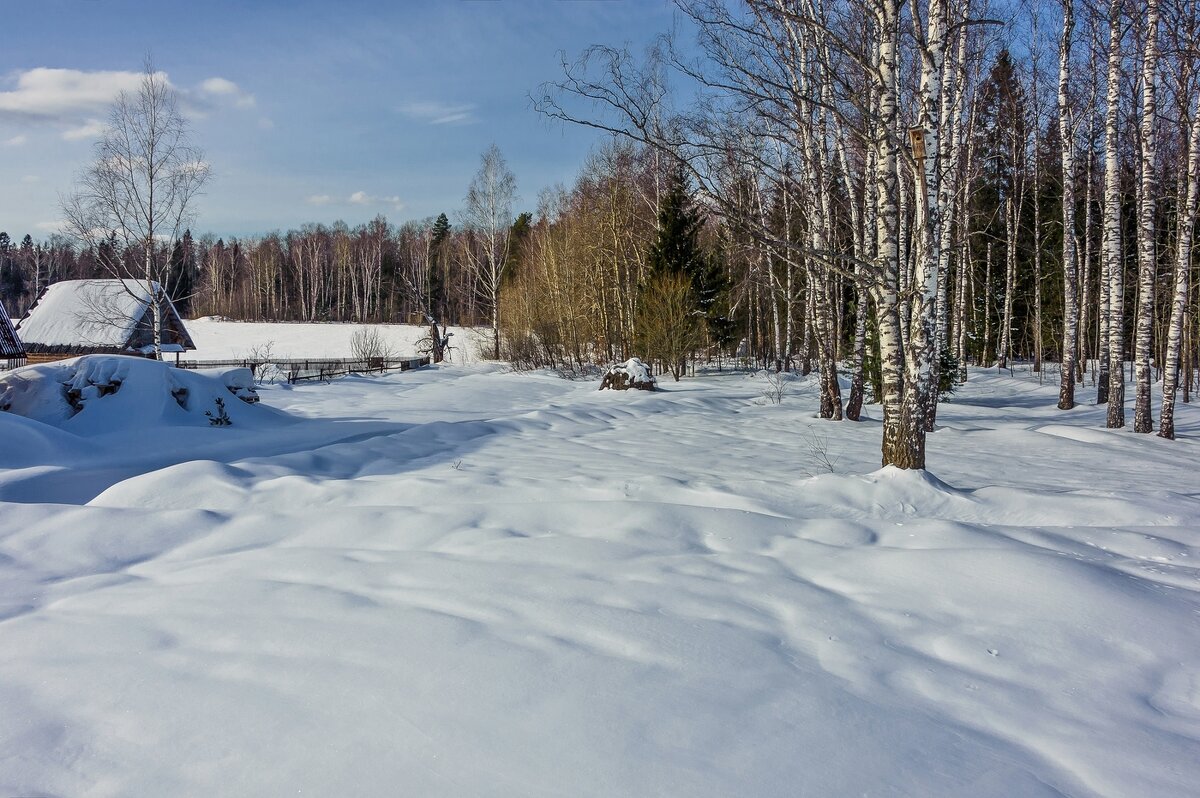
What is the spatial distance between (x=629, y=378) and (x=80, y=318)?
72.8ft

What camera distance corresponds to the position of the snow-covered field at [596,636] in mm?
2039

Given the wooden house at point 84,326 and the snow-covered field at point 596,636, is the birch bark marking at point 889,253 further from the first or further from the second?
the wooden house at point 84,326

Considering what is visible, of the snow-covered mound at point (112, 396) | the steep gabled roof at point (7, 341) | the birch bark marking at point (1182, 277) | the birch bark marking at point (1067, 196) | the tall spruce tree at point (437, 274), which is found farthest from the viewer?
the tall spruce tree at point (437, 274)

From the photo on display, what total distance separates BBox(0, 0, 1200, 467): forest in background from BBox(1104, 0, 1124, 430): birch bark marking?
0.04 m

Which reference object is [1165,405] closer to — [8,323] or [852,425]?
[852,425]

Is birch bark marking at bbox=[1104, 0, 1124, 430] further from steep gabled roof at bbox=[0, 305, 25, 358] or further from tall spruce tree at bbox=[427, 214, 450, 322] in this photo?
tall spruce tree at bbox=[427, 214, 450, 322]

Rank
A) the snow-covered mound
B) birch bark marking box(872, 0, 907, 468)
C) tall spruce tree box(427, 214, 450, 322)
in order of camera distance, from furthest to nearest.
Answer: tall spruce tree box(427, 214, 450, 322) < the snow-covered mound < birch bark marking box(872, 0, 907, 468)

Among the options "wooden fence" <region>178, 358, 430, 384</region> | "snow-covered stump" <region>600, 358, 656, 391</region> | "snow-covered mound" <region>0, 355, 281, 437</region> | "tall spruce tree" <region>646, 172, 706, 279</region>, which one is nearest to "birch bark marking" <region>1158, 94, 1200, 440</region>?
"snow-covered stump" <region>600, 358, 656, 391</region>

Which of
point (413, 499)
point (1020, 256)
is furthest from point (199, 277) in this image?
point (413, 499)

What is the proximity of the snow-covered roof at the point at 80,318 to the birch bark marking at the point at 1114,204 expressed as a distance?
27.6 meters

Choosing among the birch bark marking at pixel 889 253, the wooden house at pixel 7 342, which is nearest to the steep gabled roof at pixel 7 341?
the wooden house at pixel 7 342

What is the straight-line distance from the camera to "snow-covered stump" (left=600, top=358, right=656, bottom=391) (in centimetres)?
1686

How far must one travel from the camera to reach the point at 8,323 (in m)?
20.3

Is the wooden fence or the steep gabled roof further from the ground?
the steep gabled roof
